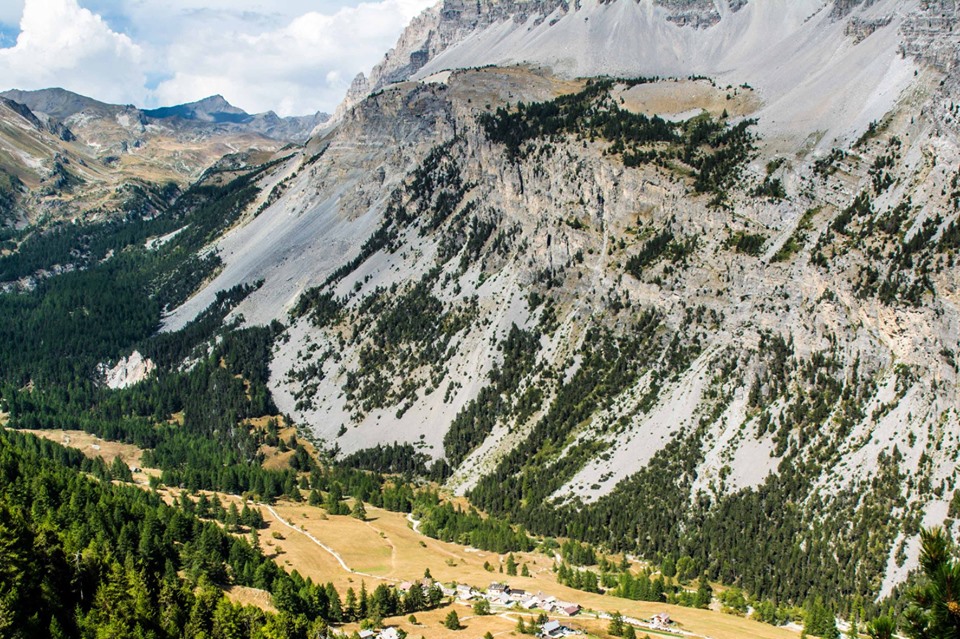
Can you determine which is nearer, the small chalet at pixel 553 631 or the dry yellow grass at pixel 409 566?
the small chalet at pixel 553 631

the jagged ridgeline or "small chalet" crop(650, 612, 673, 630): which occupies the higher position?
the jagged ridgeline

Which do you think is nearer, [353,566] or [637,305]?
[353,566]

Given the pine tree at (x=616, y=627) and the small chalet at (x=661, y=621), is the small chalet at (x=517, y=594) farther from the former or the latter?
the small chalet at (x=661, y=621)

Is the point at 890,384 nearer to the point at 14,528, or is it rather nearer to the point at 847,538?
the point at 847,538

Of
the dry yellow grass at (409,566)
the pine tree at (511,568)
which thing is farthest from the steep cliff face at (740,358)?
the pine tree at (511,568)

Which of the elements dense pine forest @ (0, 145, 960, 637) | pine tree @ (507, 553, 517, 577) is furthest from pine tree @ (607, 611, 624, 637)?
pine tree @ (507, 553, 517, 577)

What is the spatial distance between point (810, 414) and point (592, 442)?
41.9 metres

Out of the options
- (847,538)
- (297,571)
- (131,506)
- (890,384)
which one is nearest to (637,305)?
(890,384)

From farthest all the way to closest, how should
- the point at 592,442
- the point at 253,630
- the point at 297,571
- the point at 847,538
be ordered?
the point at 592,442, the point at 847,538, the point at 297,571, the point at 253,630

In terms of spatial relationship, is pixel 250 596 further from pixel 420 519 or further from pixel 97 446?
pixel 97 446

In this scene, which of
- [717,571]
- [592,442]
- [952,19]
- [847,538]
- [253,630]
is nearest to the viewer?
[253,630]

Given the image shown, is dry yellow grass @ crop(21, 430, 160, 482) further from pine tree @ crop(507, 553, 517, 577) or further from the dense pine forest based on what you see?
pine tree @ crop(507, 553, 517, 577)

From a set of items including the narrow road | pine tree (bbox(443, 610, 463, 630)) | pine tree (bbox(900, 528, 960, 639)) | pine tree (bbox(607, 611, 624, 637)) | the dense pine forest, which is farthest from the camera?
the narrow road

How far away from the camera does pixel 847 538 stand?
110 meters
